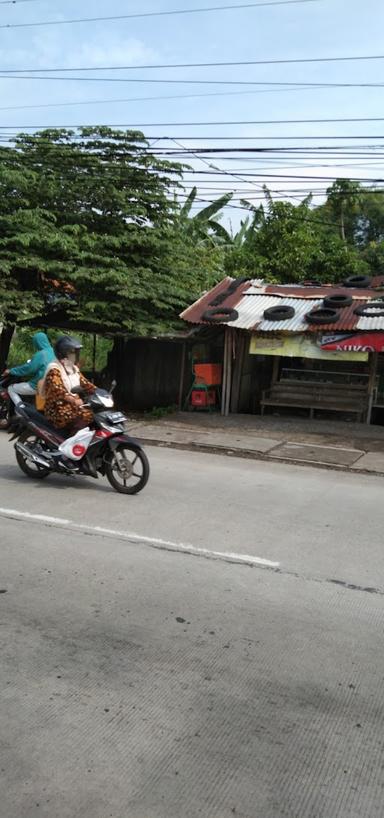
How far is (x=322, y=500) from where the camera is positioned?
8055mm

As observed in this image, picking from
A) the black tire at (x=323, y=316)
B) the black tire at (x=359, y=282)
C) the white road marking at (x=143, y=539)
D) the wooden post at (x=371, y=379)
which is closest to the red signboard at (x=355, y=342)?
the black tire at (x=323, y=316)

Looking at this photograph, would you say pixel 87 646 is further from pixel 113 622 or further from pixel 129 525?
pixel 129 525

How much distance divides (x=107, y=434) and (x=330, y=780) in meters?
5.10

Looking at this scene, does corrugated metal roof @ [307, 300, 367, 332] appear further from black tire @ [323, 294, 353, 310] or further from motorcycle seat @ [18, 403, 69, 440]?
motorcycle seat @ [18, 403, 69, 440]

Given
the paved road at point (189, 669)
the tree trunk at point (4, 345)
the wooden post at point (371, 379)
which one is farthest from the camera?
the tree trunk at point (4, 345)

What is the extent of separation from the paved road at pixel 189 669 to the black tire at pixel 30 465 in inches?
52.1

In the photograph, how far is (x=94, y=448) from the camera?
768cm

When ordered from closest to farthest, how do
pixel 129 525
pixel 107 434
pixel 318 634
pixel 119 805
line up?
1. pixel 119 805
2. pixel 318 634
3. pixel 129 525
4. pixel 107 434

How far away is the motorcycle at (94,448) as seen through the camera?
7.64 m

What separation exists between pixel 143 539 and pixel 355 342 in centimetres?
873

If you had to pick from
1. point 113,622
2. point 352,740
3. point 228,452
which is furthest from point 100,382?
point 352,740

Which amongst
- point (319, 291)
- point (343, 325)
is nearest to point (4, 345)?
point (319, 291)

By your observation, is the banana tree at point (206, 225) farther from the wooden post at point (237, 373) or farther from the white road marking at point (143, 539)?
the white road marking at point (143, 539)

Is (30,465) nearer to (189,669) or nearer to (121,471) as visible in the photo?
(121,471)
